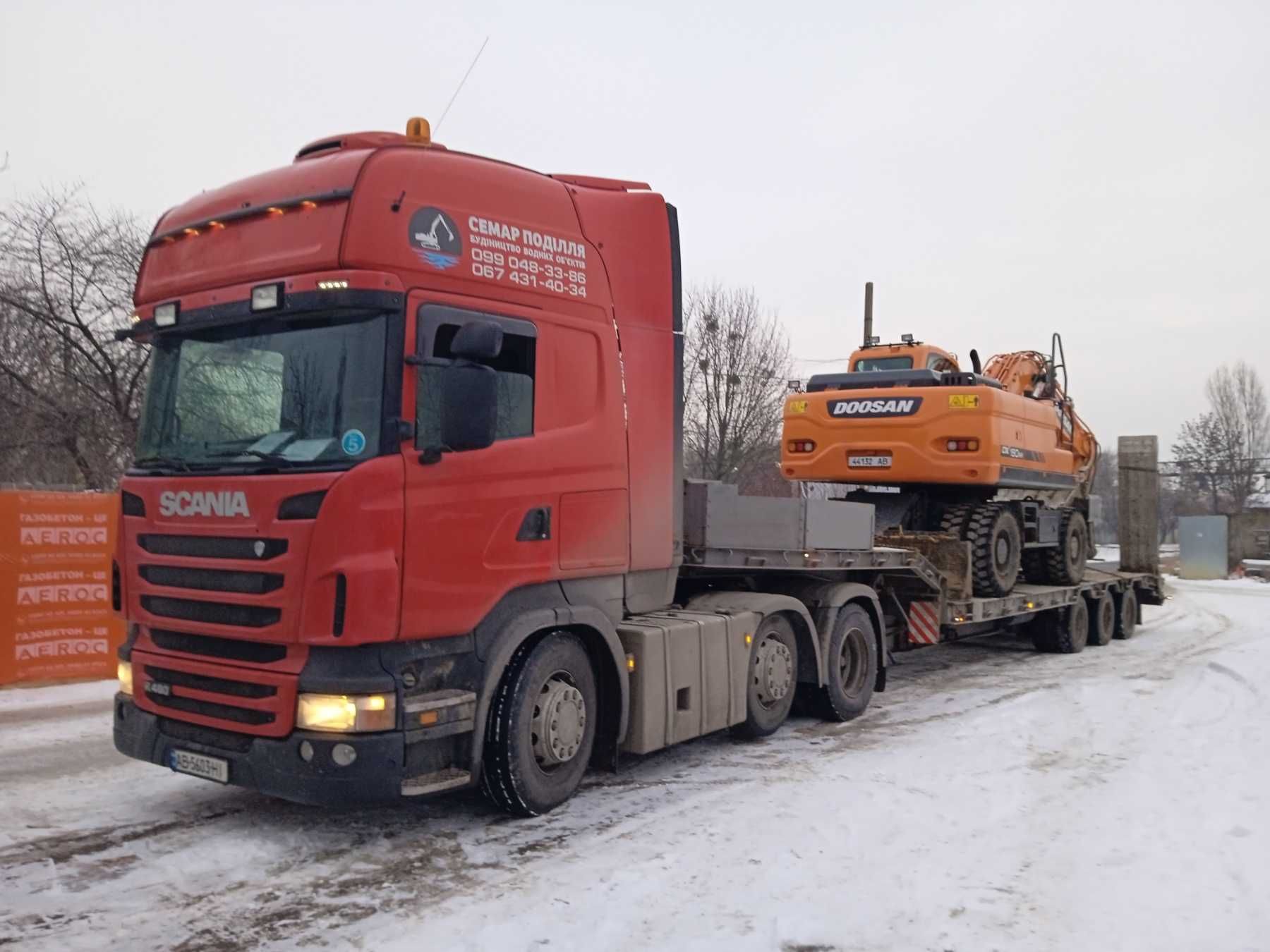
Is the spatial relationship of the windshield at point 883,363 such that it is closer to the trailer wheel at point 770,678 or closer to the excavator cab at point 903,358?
the excavator cab at point 903,358

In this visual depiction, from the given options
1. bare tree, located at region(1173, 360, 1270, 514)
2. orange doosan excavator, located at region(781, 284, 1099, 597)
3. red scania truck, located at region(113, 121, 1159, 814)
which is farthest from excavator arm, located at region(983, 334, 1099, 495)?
bare tree, located at region(1173, 360, 1270, 514)

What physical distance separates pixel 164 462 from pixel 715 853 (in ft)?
11.9

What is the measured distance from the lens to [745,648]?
7.46 meters

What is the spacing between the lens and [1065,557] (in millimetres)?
13930

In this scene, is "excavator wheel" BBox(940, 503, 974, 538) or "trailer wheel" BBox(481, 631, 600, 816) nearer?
"trailer wheel" BBox(481, 631, 600, 816)

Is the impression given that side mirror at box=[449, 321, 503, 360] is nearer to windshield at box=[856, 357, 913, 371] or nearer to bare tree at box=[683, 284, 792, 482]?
windshield at box=[856, 357, 913, 371]

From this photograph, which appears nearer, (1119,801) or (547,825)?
(547,825)

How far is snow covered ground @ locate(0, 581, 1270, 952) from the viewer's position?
171 inches

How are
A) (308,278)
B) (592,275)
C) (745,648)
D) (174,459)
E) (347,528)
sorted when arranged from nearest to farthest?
(347,528), (308,278), (174,459), (592,275), (745,648)

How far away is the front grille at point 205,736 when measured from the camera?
5.15 metres

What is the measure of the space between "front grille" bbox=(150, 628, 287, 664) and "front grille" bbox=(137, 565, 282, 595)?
10.1 inches

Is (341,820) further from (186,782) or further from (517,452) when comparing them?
(517,452)

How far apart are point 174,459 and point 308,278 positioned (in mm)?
1278

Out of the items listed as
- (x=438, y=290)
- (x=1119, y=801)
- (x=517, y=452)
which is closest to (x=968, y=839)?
(x=1119, y=801)
